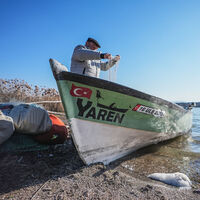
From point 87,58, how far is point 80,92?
0.70 m

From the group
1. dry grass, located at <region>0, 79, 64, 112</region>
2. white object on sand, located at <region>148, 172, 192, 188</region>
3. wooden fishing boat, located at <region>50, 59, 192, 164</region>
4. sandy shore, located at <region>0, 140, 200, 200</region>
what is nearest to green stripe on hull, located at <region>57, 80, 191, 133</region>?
wooden fishing boat, located at <region>50, 59, 192, 164</region>

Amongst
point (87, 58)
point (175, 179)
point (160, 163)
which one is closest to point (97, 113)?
point (87, 58)

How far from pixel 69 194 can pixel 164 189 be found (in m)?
1.22

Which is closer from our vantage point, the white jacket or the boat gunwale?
the boat gunwale

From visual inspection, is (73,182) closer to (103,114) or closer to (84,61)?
(103,114)

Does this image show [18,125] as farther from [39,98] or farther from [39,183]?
[39,98]

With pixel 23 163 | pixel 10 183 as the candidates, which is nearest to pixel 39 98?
pixel 23 163

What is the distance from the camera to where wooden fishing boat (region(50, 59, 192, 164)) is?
2264 mm

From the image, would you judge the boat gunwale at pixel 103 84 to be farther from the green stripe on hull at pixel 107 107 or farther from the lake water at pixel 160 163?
the lake water at pixel 160 163

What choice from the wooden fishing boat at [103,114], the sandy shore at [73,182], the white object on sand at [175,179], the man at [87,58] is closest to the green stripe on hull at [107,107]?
the wooden fishing boat at [103,114]

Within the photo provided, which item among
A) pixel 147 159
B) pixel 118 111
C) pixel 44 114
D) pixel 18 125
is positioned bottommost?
pixel 147 159

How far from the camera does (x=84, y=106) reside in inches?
93.0

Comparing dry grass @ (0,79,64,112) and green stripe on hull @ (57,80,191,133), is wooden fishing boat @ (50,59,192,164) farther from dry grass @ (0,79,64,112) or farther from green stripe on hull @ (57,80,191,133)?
dry grass @ (0,79,64,112)

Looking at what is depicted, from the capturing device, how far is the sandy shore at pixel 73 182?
5.53 ft
